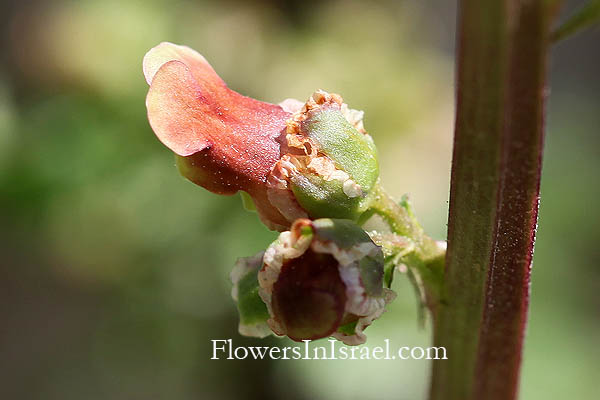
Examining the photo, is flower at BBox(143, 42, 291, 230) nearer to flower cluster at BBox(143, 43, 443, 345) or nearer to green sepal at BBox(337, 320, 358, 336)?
flower cluster at BBox(143, 43, 443, 345)

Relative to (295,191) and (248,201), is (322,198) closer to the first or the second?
(295,191)

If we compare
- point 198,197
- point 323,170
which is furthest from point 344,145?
point 198,197

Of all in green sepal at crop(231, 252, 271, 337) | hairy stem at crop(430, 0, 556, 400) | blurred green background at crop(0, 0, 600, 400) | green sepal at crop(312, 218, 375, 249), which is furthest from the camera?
blurred green background at crop(0, 0, 600, 400)

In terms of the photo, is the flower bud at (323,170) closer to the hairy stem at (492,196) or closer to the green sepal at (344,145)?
the green sepal at (344,145)

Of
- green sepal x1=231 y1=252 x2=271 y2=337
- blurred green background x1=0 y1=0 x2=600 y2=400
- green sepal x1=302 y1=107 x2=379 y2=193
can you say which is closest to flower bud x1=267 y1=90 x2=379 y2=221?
green sepal x1=302 y1=107 x2=379 y2=193

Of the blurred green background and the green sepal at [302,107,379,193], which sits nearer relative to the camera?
the green sepal at [302,107,379,193]

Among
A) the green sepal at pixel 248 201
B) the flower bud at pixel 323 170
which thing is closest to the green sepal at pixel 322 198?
the flower bud at pixel 323 170
